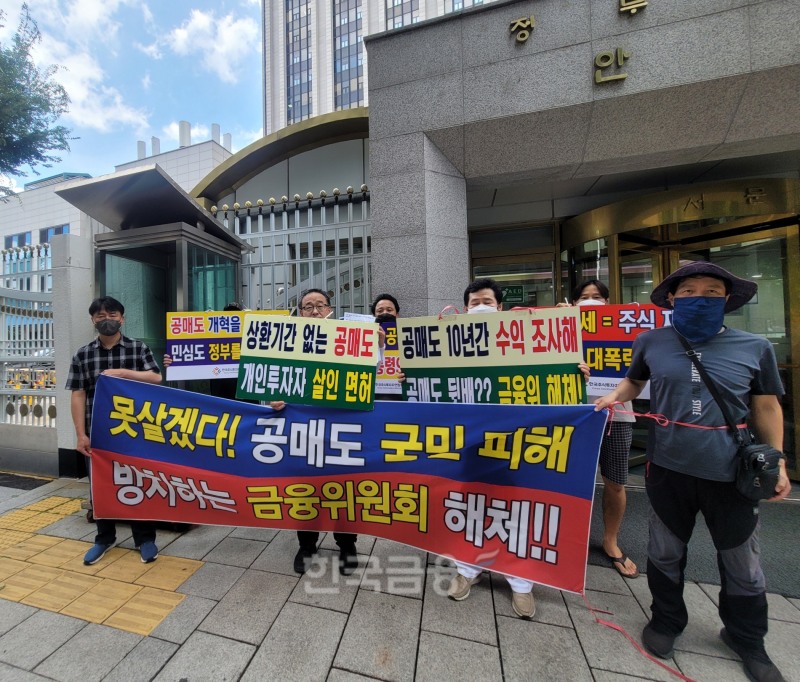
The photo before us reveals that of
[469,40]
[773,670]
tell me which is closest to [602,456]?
[773,670]

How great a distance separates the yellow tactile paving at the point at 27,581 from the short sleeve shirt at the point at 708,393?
4129mm

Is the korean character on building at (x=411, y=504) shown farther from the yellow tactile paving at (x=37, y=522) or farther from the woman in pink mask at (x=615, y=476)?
the yellow tactile paving at (x=37, y=522)

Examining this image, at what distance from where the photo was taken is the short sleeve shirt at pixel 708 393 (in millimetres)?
1806

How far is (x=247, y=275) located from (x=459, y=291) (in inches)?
115

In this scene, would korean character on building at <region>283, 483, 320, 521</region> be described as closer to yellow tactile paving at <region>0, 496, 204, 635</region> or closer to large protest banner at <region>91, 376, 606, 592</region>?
large protest banner at <region>91, 376, 606, 592</region>

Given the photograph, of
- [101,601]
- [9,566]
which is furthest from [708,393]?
[9,566]

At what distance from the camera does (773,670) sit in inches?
68.6

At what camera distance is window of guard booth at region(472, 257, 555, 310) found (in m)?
5.91

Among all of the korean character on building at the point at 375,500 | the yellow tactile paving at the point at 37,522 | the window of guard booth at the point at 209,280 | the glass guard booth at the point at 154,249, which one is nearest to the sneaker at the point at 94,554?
the yellow tactile paving at the point at 37,522

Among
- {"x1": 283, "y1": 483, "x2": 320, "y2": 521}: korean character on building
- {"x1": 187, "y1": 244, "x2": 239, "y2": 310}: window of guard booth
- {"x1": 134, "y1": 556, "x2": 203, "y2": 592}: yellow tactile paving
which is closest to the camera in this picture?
{"x1": 283, "y1": 483, "x2": 320, "y2": 521}: korean character on building

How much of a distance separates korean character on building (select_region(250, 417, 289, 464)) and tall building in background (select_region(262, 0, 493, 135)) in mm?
47967

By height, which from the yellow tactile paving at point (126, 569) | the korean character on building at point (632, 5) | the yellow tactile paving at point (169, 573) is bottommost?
the yellow tactile paving at point (169, 573)

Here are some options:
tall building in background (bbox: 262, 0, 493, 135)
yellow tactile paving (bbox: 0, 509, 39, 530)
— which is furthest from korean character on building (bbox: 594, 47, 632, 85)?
tall building in background (bbox: 262, 0, 493, 135)

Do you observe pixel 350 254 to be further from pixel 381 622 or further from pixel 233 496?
pixel 381 622
